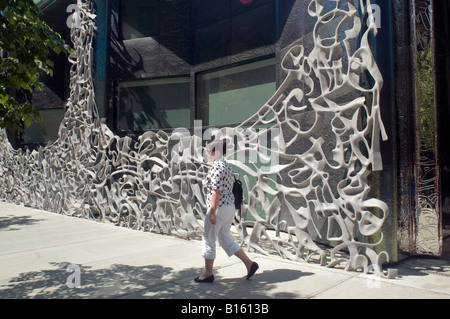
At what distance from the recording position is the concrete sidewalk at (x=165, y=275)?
4.58m

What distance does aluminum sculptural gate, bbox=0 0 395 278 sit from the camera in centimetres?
533

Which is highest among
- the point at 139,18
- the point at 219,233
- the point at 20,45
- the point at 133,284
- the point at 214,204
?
the point at 139,18

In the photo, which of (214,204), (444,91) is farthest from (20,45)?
(444,91)

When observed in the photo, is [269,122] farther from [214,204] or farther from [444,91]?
[444,91]

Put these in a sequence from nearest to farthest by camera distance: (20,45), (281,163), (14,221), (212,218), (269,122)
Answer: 1. (20,45)
2. (212,218)
3. (269,122)
4. (281,163)
5. (14,221)

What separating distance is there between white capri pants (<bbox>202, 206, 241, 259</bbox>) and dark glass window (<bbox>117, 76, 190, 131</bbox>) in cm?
686

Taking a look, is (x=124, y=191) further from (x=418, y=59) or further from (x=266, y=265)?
(x=418, y=59)

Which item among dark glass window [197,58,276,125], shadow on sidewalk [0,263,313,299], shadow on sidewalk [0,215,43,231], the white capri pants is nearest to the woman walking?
the white capri pants

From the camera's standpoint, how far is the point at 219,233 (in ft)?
16.7

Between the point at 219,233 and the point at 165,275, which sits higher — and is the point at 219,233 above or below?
above

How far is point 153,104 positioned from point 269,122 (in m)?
6.56

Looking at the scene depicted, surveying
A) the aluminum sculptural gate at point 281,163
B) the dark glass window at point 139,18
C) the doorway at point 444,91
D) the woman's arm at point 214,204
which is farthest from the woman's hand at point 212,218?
the dark glass window at point 139,18
